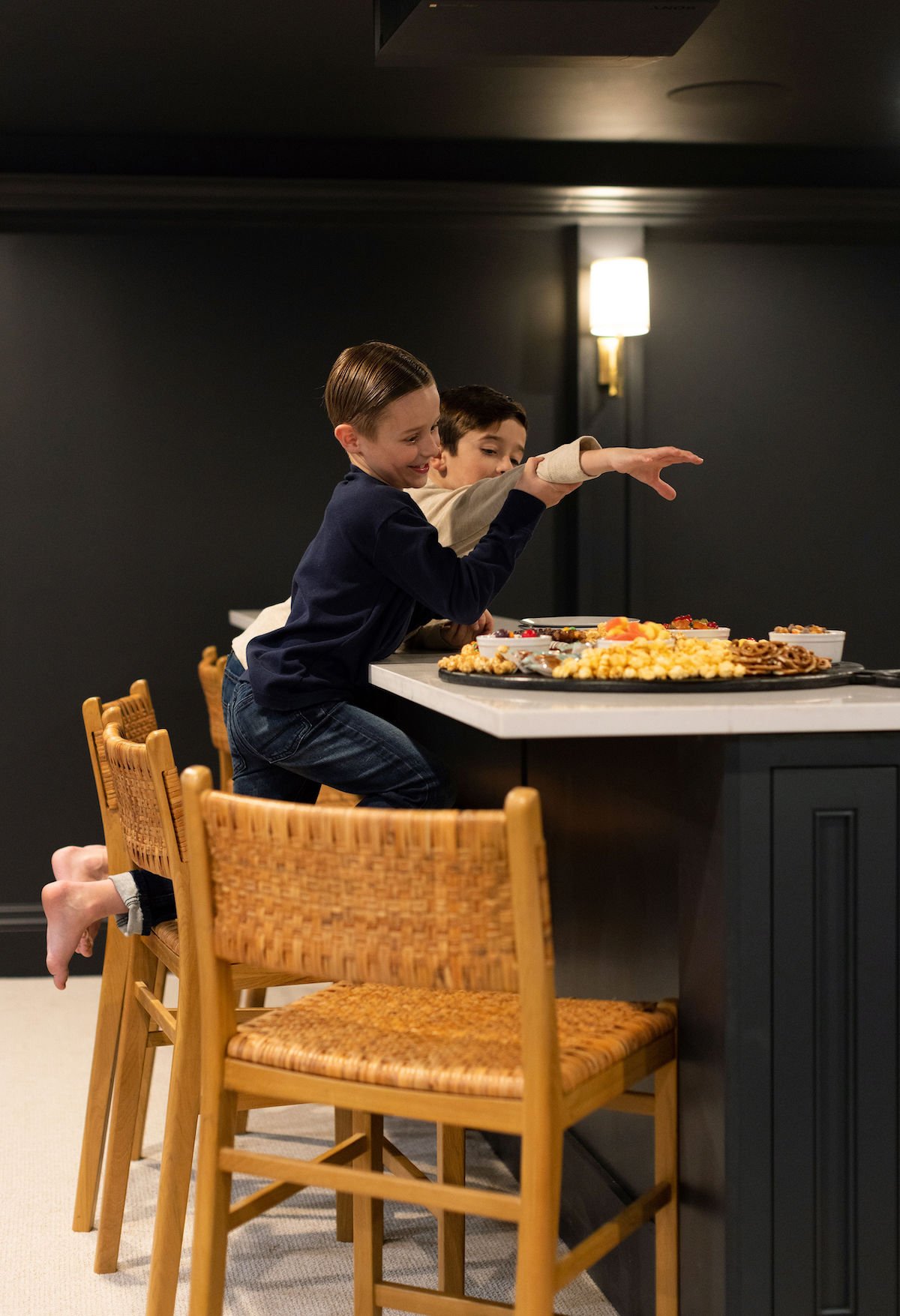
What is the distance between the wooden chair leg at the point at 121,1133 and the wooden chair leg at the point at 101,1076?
0.08m

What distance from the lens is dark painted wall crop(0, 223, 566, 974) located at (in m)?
4.47

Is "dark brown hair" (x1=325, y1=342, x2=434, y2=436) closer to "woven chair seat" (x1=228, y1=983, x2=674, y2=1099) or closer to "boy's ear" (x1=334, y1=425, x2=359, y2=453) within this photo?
"boy's ear" (x1=334, y1=425, x2=359, y2=453)

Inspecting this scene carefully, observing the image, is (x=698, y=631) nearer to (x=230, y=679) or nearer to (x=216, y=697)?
(x=230, y=679)

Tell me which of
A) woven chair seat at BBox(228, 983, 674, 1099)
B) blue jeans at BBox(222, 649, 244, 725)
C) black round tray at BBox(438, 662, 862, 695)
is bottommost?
woven chair seat at BBox(228, 983, 674, 1099)

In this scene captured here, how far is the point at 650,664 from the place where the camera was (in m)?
1.69

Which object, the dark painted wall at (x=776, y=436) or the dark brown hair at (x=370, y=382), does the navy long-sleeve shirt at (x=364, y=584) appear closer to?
the dark brown hair at (x=370, y=382)

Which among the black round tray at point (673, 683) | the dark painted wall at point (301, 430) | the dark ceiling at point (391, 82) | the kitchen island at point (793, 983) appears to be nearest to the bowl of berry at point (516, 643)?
the black round tray at point (673, 683)

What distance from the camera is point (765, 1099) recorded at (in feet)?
4.97

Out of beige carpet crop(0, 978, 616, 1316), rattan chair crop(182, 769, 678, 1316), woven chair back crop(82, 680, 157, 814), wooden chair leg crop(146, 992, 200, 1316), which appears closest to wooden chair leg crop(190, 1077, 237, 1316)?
rattan chair crop(182, 769, 678, 1316)

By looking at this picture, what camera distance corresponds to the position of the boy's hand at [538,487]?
2.19 meters

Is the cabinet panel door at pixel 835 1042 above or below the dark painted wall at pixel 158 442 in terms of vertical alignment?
below

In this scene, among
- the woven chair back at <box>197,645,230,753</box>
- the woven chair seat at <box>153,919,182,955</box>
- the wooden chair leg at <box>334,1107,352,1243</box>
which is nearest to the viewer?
the woven chair seat at <box>153,919,182,955</box>

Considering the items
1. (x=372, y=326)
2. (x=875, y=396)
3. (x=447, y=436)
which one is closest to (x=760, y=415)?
(x=875, y=396)

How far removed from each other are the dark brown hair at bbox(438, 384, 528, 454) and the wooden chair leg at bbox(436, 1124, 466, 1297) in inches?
61.8
